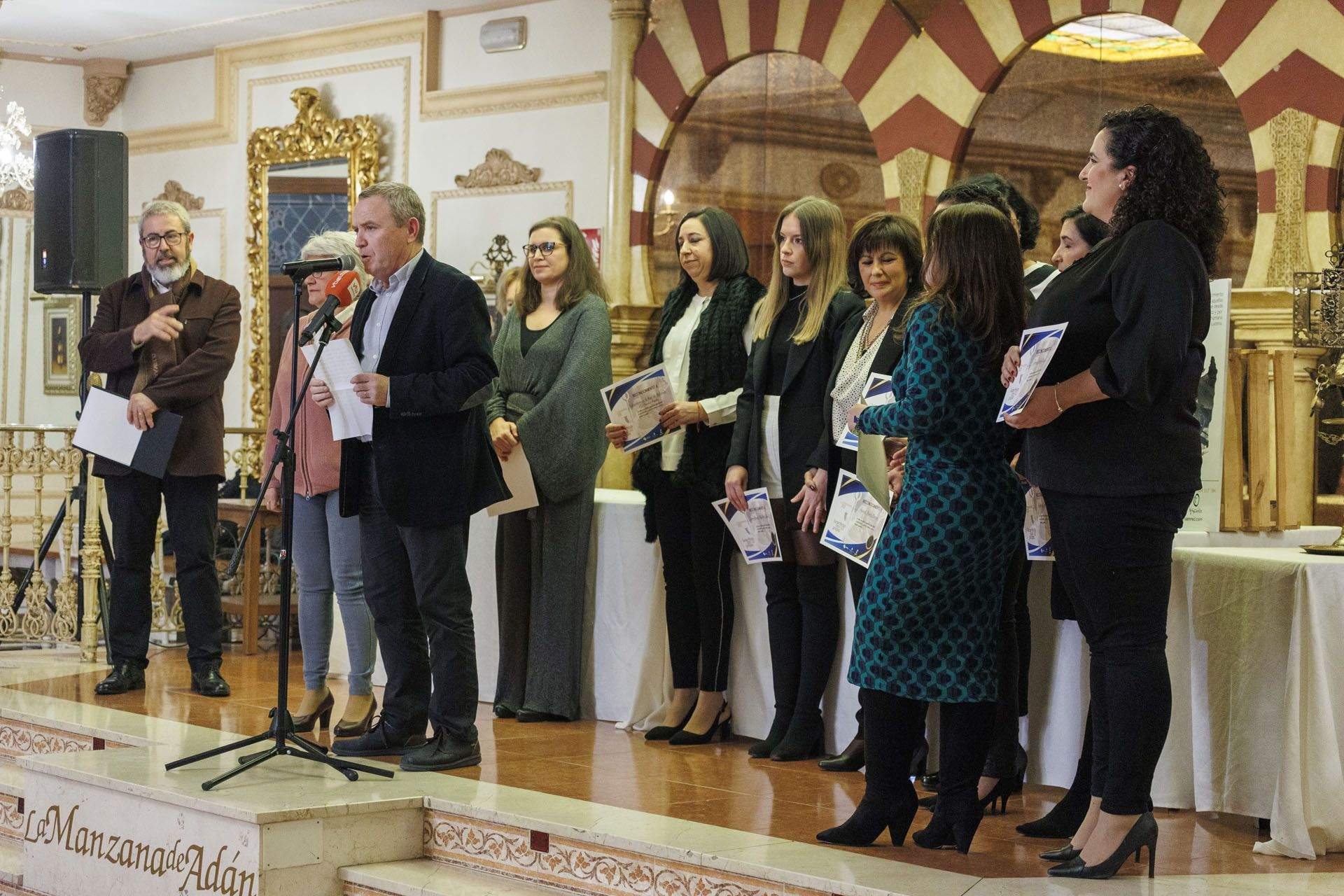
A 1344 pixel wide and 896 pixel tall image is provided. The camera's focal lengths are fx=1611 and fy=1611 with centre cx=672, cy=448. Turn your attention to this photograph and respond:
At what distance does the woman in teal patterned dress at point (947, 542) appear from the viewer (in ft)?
10.6

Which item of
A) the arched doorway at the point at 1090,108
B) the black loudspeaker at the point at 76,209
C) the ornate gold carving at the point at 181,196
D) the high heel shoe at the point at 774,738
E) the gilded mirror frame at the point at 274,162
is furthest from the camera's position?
the ornate gold carving at the point at 181,196

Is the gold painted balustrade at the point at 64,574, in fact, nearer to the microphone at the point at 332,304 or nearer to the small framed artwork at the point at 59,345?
the microphone at the point at 332,304

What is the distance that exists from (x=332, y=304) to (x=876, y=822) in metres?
1.67

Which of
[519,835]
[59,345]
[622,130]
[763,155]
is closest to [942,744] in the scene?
[519,835]

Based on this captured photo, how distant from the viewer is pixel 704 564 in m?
4.70

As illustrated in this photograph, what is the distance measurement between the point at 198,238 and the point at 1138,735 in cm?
767

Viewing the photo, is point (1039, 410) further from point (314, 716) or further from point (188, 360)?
point (188, 360)

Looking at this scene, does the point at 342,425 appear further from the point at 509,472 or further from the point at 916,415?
the point at 916,415

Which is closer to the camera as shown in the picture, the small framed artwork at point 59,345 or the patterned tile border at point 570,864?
the patterned tile border at point 570,864

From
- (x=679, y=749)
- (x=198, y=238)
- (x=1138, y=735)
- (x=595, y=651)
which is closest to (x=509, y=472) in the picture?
(x=595, y=651)

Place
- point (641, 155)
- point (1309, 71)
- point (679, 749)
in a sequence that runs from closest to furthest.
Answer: point (679, 749)
point (1309, 71)
point (641, 155)

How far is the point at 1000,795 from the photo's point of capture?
3.82 meters


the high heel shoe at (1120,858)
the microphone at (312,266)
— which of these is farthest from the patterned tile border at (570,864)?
the microphone at (312,266)

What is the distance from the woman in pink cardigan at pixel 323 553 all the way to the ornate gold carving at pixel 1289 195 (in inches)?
109
